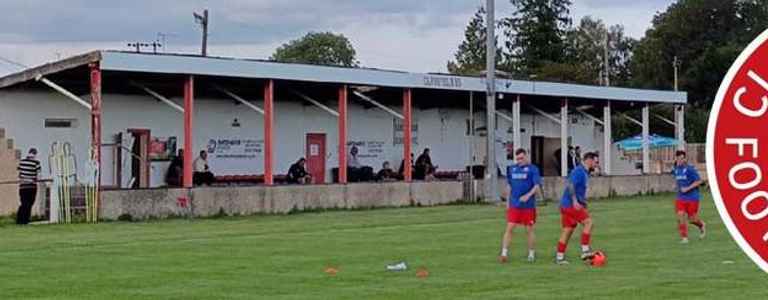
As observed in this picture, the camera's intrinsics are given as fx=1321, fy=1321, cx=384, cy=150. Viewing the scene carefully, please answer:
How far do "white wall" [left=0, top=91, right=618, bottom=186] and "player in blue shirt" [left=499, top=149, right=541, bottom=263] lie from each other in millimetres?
17542

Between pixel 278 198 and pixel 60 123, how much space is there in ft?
20.7

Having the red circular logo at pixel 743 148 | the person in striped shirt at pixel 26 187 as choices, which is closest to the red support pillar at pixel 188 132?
the person in striped shirt at pixel 26 187

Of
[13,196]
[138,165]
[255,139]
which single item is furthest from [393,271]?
[255,139]

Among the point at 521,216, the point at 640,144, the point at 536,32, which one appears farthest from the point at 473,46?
the point at 521,216

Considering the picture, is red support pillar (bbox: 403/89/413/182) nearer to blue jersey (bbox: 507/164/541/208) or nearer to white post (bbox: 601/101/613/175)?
white post (bbox: 601/101/613/175)

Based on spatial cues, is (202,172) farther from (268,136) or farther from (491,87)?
(491,87)

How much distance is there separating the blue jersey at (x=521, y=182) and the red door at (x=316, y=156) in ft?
80.6

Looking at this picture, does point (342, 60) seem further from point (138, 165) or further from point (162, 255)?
point (162, 255)

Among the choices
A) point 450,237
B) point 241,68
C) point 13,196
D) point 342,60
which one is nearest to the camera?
point 450,237

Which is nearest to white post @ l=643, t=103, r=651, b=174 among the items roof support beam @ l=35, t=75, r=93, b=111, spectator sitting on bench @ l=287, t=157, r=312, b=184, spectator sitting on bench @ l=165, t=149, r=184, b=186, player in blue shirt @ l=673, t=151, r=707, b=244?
spectator sitting on bench @ l=287, t=157, r=312, b=184

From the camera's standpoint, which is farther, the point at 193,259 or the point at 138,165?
the point at 138,165

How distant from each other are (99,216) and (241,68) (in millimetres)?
6758

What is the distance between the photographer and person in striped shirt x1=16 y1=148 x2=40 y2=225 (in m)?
31.1

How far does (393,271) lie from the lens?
17719mm
